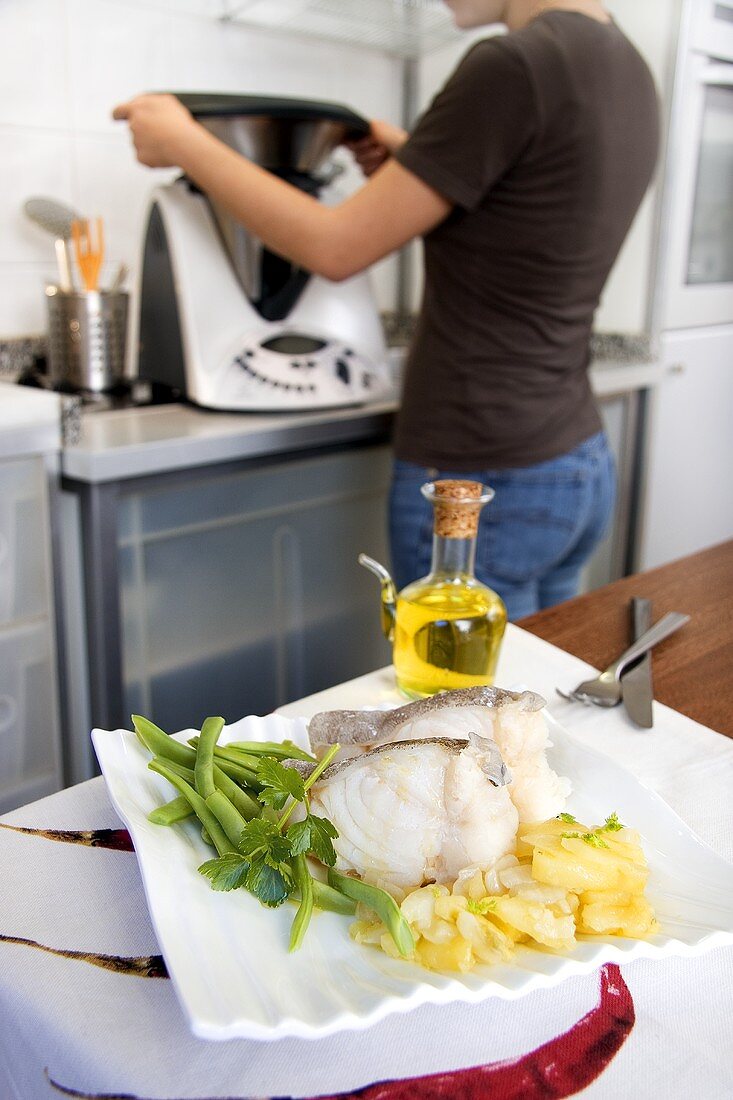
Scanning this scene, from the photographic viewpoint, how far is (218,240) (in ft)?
4.92

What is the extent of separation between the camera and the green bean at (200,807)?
50 cm

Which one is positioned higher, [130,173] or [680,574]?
[130,173]

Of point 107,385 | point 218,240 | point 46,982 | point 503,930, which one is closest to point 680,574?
point 503,930

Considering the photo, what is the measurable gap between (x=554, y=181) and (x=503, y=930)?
94 centimetres

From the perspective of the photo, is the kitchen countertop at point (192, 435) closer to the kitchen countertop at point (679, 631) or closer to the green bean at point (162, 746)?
the kitchen countertop at point (679, 631)

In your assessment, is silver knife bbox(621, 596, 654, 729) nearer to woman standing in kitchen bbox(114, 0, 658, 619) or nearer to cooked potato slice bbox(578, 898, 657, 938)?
cooked potato slice bbox(578, 898, 657, 938)

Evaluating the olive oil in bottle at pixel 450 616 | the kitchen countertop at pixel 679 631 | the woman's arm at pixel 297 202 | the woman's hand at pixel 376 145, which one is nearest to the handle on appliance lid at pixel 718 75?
the woman's hand at pixel 376 145

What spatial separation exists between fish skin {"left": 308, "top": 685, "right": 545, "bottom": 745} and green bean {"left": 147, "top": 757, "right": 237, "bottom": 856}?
8 cm

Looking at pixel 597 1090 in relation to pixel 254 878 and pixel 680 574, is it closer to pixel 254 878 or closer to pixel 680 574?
pixel 254 878

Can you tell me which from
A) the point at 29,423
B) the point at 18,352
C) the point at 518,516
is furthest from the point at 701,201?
the point at 29,423

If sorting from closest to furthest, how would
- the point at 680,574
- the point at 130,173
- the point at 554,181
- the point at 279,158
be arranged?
the point at 680,574
the point at 554,181
the point at 279,158
the point at 130,173

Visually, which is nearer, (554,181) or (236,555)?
(554,181)

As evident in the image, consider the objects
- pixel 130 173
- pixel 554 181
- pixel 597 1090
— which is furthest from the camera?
pixel 130 173

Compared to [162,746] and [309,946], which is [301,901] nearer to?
[309,946]
